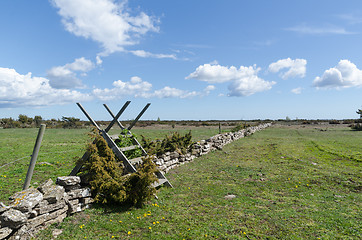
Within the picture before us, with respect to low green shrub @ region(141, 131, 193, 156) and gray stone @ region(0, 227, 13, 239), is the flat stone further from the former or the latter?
low green shrub @ region(141, 131, 193, 156)

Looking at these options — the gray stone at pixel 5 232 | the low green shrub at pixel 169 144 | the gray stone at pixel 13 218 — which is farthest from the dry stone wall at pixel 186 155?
the gray stone at pixel 5 232

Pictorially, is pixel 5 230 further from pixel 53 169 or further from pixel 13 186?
pixel 53 169

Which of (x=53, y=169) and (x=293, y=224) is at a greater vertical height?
(x=53, y=169)

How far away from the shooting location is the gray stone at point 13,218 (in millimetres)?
4211

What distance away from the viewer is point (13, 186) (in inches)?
298

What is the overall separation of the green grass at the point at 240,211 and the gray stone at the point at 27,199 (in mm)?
730

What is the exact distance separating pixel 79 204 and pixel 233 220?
4336 mm

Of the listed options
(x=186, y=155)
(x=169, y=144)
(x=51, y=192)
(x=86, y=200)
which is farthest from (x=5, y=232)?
(x=186, y=155)

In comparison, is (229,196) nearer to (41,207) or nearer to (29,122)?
(41,207)

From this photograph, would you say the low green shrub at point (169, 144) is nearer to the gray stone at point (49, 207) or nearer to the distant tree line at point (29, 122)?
the gray stone at point (49, 207)

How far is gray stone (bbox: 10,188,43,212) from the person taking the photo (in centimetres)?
452

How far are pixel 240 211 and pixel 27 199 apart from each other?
5.60 meters

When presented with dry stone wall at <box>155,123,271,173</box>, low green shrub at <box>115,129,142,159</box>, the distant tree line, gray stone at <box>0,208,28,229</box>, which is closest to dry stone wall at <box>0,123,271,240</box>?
gray stone at <box>0,208,28,229</box>

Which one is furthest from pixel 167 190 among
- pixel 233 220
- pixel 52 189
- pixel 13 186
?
pixel 13 186
